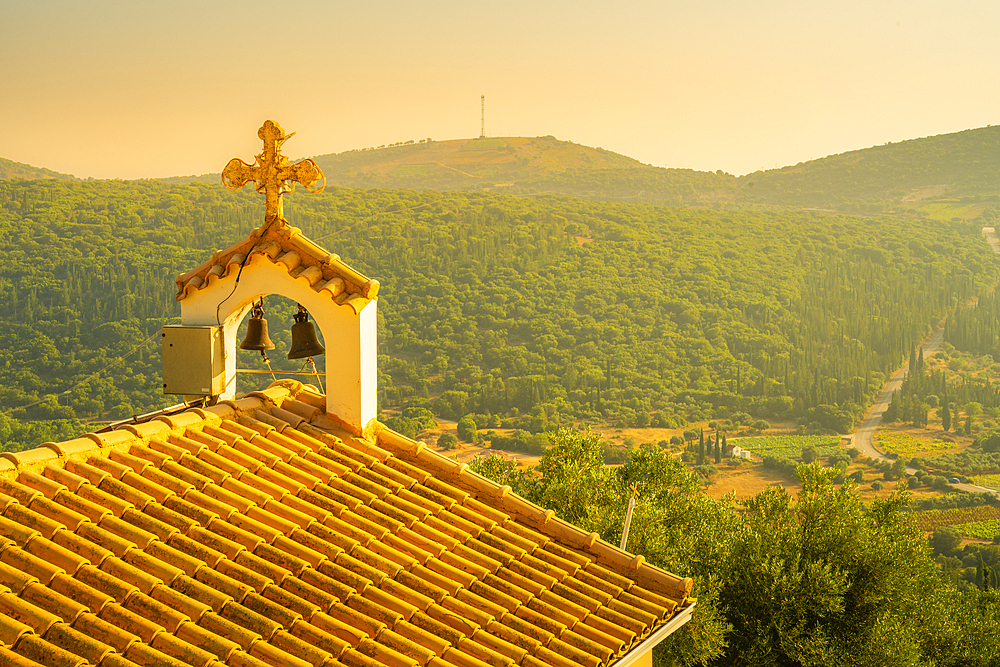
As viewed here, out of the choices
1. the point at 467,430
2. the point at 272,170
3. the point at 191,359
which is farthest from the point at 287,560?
the point at 467,430

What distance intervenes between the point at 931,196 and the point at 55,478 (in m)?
202

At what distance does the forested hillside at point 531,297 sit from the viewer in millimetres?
80938

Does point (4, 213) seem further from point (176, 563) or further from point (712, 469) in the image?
point (176, 563)

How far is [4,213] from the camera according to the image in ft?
320

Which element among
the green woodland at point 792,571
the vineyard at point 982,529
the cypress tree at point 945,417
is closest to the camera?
the green woodland at point 792,571

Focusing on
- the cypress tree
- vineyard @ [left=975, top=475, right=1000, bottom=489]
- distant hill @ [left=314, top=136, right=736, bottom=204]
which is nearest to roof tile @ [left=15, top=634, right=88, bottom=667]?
vineyard @ [left=975, top=475, right=1000, bottom=489]

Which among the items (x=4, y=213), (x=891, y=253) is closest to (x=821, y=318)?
(x=891, y=253)

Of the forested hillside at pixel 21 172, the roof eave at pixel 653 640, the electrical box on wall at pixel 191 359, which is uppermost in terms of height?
the forested hillside at pixel 21 172

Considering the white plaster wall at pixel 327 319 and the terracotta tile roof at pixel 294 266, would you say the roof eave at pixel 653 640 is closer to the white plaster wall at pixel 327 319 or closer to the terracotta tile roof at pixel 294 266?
the white plaster wall at pixel 327 319

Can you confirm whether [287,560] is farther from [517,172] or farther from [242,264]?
[517,172]

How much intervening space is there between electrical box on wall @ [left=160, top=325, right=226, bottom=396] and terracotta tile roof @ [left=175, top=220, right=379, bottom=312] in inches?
11.2

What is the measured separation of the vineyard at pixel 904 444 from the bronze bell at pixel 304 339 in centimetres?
10086

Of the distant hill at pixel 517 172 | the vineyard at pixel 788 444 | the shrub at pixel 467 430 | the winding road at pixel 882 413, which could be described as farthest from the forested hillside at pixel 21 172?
the winding road at pixel 882 413

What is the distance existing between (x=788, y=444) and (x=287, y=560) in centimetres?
10181
